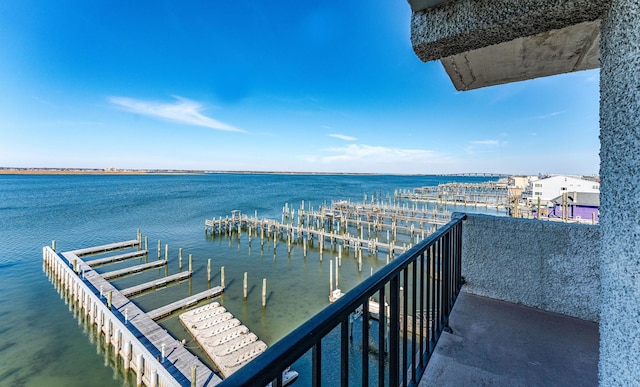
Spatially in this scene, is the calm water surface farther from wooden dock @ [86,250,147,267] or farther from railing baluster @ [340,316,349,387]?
railing baluster @ [340,316,349,387]

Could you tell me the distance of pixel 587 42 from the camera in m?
1.92

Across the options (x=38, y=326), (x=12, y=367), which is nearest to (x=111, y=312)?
(x=12, y=367)

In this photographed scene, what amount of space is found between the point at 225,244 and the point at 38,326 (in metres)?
13.1

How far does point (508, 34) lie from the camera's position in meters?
1.69

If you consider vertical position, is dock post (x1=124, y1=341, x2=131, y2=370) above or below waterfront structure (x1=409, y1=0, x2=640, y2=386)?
below

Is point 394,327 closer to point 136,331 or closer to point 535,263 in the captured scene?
point 535,263

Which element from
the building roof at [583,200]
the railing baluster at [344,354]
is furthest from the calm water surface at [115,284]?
the building roof at [583,200]

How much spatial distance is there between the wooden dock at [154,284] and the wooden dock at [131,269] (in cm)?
268

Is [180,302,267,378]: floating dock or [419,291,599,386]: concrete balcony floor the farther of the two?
[180,302,267,378]: floating dock

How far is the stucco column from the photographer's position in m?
1.11

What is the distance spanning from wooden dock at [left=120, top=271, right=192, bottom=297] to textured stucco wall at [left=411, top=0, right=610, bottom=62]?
1690 centimetres

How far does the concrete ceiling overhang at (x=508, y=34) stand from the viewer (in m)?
1.51

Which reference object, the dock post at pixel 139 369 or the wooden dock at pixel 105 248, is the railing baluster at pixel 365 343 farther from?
the wooden dock at pixel 105 248

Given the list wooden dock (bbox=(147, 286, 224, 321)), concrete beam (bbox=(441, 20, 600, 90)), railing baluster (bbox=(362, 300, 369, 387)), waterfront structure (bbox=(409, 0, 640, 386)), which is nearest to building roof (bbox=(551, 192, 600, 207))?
wooden dock (bbox=(147, 286, 224, 321))
